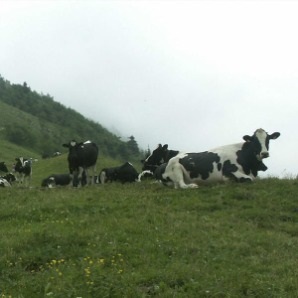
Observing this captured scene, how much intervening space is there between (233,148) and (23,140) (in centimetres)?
12936

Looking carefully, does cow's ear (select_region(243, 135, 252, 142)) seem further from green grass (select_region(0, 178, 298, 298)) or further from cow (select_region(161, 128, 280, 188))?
green grass (select_region(0, 178, 298, 298))

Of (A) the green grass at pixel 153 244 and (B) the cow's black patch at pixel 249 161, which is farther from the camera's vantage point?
(B) the cow's black patch at pixel 249 161

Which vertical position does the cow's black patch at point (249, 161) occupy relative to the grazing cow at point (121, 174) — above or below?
above

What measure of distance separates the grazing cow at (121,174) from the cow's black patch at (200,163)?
723 centimetres

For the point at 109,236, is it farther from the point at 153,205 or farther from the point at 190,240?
the point at 153,205

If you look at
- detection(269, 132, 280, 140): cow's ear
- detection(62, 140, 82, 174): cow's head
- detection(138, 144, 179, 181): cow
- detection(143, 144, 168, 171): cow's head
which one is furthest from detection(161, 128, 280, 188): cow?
detection(143, 144, 168, 171): cow's head

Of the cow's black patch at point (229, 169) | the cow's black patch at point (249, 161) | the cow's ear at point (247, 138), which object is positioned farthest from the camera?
the cow's ear at point (247, 138)

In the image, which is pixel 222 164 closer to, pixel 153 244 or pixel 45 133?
pixel 153 244

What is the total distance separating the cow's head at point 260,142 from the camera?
2155 centimetres

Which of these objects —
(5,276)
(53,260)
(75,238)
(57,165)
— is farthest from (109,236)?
(57,165)

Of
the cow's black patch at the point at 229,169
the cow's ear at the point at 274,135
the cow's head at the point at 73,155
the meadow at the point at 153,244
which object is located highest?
the cow's ear at the point at 274,135

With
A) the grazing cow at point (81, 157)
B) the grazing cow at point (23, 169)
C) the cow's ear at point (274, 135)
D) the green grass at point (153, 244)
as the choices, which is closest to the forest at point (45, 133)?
the grazing cow at point (23, 169)

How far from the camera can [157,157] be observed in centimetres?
3098

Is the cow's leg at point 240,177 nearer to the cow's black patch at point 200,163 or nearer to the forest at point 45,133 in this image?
the cow's black patch at point 200,163
